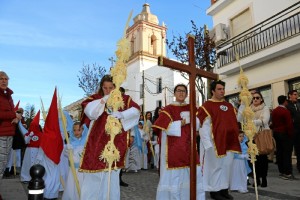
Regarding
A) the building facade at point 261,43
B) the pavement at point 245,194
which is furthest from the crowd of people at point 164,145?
the building facade at point 261,43

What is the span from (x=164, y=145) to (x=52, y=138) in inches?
71.1

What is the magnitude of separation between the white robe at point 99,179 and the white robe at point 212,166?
2.00m

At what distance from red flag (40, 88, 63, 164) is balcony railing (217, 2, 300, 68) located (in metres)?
10.5

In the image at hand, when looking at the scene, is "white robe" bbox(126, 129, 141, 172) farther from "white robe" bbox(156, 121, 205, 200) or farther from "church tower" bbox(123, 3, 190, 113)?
"church tower" bbox(123, 3, 190, 113)

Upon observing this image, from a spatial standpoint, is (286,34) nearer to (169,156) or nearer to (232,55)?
(232,55)

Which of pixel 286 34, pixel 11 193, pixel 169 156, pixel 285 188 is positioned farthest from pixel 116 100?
pixel 286 34

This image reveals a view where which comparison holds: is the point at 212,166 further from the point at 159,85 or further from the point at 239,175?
the point at 159,85

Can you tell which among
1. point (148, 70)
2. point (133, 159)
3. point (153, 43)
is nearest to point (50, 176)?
point (133, 159)

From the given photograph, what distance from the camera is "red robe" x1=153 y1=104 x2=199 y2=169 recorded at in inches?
189

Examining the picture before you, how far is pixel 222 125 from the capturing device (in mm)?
5844

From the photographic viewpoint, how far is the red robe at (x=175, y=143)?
15.8ft

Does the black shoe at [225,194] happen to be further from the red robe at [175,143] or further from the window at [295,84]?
the window at [295,84]

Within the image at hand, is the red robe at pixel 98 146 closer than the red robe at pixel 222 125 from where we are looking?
Yes

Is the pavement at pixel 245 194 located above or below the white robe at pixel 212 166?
below
